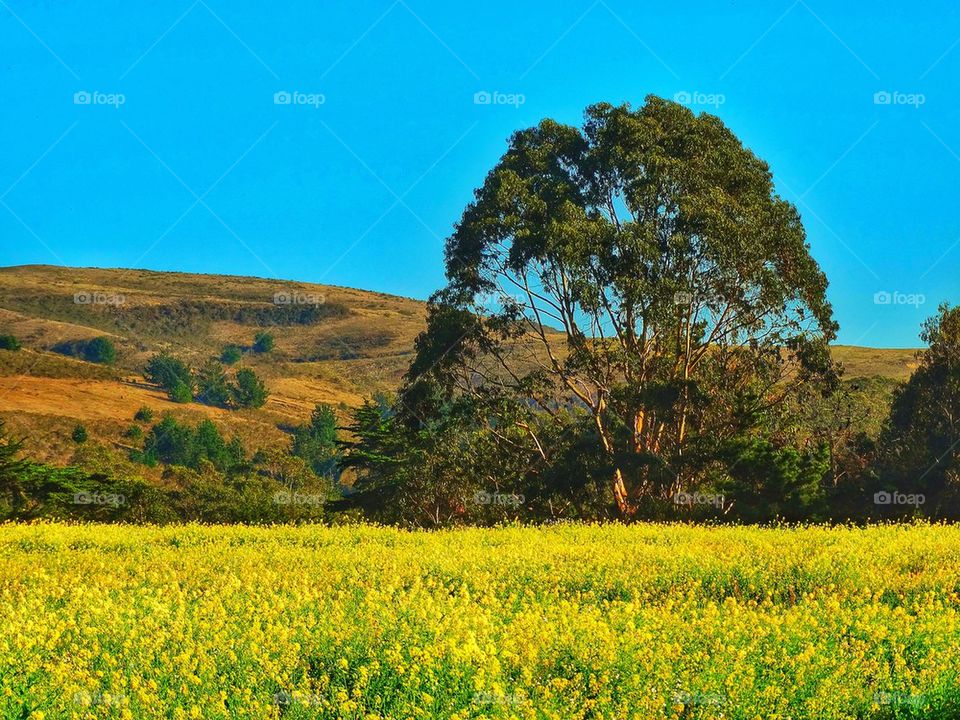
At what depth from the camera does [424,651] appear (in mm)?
8453

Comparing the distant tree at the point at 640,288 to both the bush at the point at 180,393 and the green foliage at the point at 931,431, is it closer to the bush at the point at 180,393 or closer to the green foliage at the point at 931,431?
the green foliage at the point at 931,431

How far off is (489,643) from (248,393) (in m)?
155

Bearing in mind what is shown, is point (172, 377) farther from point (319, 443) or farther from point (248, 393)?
point (319, 443)

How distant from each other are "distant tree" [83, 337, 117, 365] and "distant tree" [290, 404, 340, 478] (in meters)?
54.8

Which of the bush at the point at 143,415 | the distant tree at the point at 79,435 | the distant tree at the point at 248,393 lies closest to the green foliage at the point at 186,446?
the bush at the point at 143,415

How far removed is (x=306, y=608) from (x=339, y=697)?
3401 mm

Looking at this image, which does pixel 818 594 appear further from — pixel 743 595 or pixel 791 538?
pixel 791 538

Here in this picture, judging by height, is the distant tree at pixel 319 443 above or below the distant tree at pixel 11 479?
above

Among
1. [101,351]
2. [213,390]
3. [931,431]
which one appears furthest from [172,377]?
[931,431]

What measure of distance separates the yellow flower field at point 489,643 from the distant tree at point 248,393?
148 m

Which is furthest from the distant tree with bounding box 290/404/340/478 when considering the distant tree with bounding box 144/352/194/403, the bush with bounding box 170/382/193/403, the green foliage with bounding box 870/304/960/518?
the green foliage with bounding box 870/304/960/518

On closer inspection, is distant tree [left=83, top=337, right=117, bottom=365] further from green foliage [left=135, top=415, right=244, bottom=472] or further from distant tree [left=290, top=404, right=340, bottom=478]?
green foliage [left=135, top=415, right=244, bottom=472]

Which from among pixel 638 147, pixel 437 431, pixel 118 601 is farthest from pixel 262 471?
pixel 118 601

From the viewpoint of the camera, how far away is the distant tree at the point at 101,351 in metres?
187
